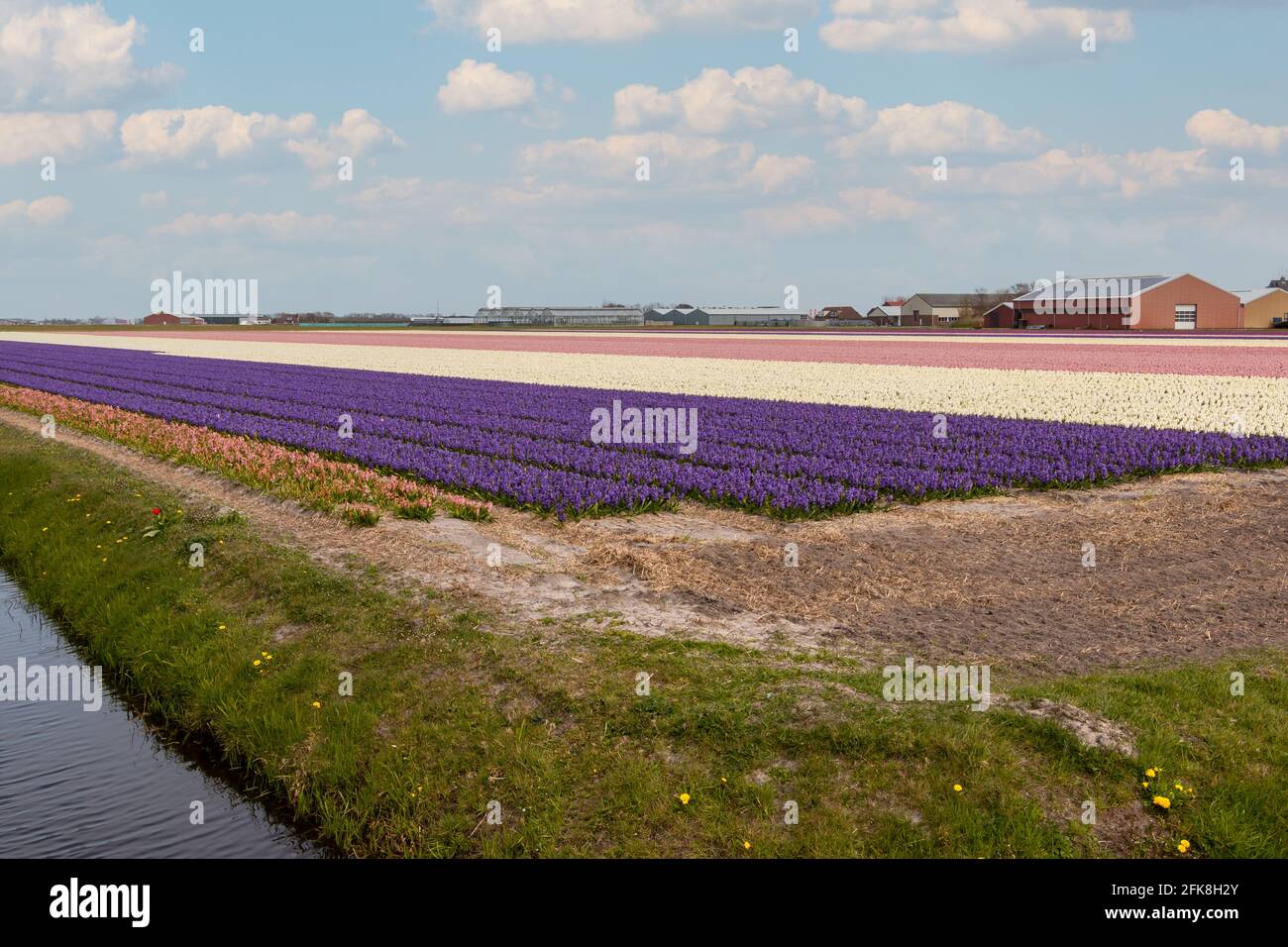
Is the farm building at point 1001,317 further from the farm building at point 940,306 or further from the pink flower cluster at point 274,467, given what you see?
the pink flower cluster at point 274,467

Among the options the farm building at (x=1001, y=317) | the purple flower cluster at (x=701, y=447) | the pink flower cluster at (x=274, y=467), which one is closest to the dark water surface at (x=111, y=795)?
the pink flower cluster at (x=274, y=467)

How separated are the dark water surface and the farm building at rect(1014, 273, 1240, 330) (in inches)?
4276

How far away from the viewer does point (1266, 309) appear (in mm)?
114938

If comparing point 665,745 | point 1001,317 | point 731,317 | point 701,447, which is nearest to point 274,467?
point 701,447

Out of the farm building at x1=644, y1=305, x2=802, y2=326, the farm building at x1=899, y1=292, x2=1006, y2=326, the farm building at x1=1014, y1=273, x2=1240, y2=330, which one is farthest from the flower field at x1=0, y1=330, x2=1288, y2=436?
the farm building at x1=644, y1=305, x2=802, y2=326

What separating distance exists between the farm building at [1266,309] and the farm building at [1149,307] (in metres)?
4.28

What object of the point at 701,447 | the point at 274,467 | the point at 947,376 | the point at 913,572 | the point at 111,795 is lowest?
the point at 111,795

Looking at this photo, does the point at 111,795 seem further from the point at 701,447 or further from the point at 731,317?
the point at 731,317

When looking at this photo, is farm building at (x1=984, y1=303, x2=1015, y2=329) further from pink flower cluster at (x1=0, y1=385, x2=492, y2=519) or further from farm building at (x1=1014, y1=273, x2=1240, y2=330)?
pink flower cluster at (x1=0, y1=385, x2=492, y2=519)

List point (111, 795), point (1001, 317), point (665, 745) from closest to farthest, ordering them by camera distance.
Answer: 1. point (665, 745)
2. point (111, 795)
3. point (1001, 317)

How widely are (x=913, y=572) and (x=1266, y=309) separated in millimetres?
122110

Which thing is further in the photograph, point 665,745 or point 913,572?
point 913,572

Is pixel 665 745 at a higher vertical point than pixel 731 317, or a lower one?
lower
